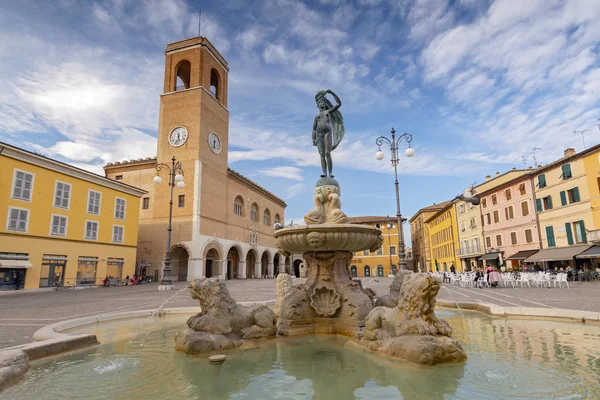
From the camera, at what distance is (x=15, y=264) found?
20734 mm

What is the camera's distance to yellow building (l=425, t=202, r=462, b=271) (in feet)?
156

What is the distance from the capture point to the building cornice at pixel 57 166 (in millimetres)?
21266

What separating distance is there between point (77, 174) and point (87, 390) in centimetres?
2683

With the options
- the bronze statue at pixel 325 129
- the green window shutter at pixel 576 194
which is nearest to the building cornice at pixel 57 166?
the bronze statue at pixel 325 129

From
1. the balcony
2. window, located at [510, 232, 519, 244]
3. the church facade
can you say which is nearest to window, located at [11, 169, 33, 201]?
the church facade

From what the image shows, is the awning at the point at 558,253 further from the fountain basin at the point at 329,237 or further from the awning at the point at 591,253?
the fountain basin at the point at 329,237

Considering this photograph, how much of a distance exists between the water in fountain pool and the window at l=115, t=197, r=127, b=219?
2681 centimetres

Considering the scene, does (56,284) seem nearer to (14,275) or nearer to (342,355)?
(14,275)

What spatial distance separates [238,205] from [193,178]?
10.2 m

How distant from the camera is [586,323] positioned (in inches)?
243

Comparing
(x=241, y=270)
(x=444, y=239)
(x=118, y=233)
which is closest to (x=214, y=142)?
(x=118, y=233)

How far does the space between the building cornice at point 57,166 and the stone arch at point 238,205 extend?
1321 cm

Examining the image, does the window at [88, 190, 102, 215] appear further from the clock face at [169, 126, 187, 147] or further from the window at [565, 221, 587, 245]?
the window at [565, 221, 587, 245]

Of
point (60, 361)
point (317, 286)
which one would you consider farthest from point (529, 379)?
point (60, 361)
